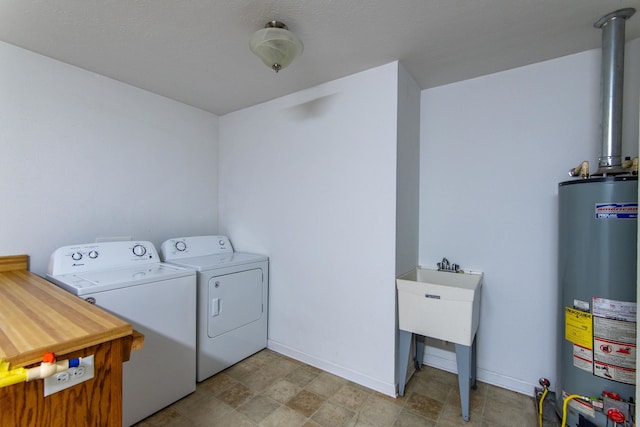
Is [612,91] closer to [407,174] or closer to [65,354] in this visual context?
[407,174]

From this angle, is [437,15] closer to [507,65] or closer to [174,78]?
[507,65]

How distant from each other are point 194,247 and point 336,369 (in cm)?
161

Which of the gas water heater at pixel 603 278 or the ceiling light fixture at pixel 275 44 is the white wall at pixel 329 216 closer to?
the ceiling light fixture at pixel 275 44

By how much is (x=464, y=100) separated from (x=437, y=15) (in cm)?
92

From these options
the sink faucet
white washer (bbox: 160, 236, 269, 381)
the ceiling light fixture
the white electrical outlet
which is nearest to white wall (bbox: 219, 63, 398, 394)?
white washer (bbox: 160, 236, 269, 381)

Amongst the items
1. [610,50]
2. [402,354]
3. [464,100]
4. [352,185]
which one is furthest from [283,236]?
[610,50]

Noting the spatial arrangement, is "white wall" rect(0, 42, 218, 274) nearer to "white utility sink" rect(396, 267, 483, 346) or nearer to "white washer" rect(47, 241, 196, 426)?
"white washer" rect(47, 241, 196, 426)

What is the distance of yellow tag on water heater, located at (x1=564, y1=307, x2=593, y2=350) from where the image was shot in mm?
1477

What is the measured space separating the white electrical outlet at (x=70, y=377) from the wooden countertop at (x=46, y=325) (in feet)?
0.18

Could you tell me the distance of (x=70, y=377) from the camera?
33.2 inches

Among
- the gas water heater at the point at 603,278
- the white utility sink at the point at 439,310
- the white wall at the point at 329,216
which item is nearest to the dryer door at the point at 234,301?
the white wall at the point at 329,216

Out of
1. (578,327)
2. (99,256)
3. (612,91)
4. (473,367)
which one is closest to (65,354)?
(99,256)

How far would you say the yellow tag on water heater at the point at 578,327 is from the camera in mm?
1477

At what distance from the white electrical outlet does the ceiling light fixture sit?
1.54 meters
